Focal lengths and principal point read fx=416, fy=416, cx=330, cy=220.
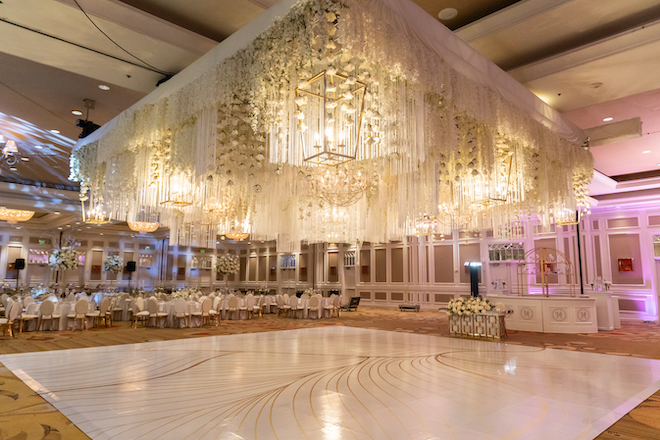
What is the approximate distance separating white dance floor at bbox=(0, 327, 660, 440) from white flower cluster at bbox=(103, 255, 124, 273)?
16798 millimetres

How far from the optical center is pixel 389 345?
7520 mm

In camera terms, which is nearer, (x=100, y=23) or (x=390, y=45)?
(x=390, y=45)

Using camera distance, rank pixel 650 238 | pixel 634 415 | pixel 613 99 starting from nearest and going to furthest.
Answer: pixel 634 415, pixel 613 99, pixel 650 238

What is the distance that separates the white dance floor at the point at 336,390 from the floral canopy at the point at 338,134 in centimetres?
229

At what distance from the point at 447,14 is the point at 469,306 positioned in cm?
606

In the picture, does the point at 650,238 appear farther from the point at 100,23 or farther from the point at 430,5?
the point at 100,23

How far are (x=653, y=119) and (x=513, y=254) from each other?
8.49 meters

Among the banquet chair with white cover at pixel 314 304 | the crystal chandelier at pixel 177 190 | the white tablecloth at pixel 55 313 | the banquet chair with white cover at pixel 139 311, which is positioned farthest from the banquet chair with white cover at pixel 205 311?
the crystal chandelier at pixel 177 190

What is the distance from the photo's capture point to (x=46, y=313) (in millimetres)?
9773

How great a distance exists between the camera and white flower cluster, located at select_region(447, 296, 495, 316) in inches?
345

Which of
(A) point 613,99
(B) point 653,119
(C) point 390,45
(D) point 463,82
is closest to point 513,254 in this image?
(B) point 653,119

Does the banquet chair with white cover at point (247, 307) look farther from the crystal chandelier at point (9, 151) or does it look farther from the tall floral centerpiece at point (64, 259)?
the tall floral centerpiece at point (64, 259)

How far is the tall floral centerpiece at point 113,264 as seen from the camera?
22.1 m

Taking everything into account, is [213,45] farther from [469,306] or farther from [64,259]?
[64,259]
